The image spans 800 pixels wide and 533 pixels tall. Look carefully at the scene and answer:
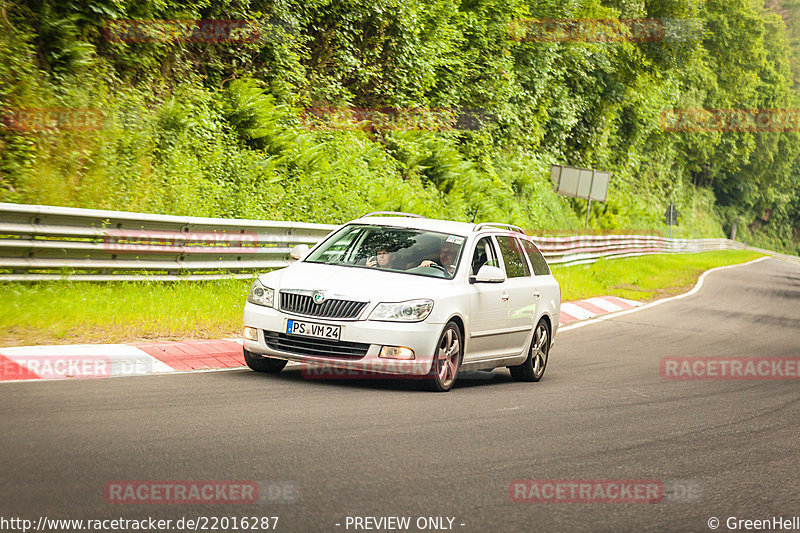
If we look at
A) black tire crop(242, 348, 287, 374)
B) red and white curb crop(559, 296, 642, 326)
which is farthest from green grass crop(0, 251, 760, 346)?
red and white curb crop(559, 296, 642, 326)

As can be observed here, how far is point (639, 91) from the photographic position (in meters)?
45.7

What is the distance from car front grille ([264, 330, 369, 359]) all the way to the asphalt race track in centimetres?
31

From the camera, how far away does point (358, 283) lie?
28.3 ft

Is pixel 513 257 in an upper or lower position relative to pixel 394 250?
lower

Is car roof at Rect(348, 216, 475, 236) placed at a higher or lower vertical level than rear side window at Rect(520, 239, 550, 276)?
higher

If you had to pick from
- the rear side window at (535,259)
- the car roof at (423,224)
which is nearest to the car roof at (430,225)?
the car roof at (423,224)

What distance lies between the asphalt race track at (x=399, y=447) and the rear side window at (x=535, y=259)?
4.59ft

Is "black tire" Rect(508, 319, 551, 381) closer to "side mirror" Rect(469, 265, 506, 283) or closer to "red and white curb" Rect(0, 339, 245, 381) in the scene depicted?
"side mirror" Rect(469, 265, 506, 283)

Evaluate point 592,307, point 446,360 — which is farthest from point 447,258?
point 592,307

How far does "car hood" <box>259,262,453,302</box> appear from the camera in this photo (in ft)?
27.7

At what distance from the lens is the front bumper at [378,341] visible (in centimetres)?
827

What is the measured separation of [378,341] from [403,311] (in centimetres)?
37

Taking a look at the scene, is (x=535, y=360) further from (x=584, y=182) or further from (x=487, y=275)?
(x=584, y=182)

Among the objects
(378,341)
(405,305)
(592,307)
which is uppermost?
(405,305)
